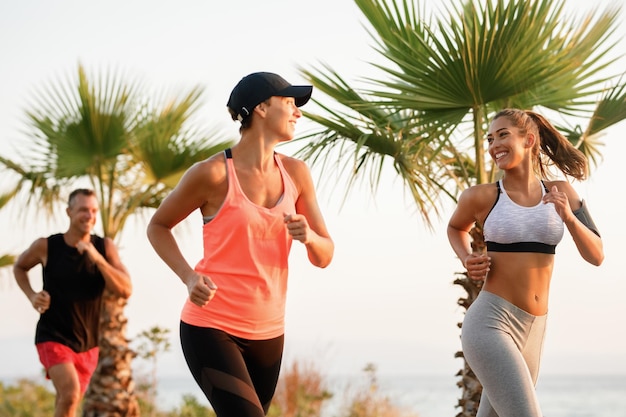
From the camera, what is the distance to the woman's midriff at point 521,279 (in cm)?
391

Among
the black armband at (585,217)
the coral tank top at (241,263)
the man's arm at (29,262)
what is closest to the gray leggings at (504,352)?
the black armband at (585,217)

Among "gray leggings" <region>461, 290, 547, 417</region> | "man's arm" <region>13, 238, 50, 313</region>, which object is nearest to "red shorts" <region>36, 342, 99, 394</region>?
"man's arm" <region>13, 238, 50, 313</region>

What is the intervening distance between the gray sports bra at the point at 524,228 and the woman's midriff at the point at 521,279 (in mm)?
35

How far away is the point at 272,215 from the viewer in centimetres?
337

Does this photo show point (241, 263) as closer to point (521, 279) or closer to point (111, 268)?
point (521, 279)

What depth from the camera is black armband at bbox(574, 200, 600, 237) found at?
4078mm

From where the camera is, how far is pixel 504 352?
3.73 meters

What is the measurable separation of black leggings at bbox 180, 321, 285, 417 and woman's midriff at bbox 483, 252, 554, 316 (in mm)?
1039

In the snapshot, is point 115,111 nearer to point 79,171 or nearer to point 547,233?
point 79,171

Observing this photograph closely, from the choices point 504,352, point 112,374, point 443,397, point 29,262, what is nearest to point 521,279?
point 504,352

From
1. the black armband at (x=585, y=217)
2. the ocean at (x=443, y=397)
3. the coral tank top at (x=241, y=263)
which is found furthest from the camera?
the ocean at (x=443, y=397)

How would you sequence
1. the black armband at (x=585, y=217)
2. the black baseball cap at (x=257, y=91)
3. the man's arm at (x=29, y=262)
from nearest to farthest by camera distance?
the black baseball cap at (x=257, y=91) → the black armband at (x=585, y=217) → the man's arm at (x=29, y=262)

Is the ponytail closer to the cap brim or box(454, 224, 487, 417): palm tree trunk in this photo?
the cap brim

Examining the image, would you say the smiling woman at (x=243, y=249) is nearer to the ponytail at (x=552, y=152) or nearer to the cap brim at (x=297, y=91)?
the cap brim at (x=297, y=91)
